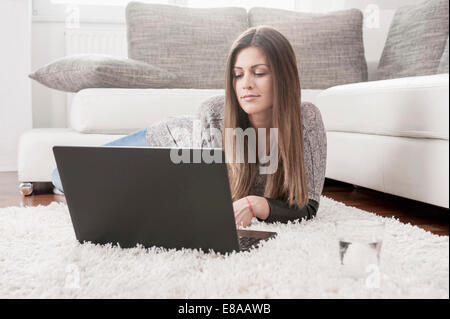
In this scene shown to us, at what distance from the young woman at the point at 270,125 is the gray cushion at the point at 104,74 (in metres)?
0.40

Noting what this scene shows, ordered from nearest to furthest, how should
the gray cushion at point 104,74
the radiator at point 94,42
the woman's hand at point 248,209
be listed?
the woman's hand at point 248,209
the gray cushion at point 104,74
the radiator at point 94,42

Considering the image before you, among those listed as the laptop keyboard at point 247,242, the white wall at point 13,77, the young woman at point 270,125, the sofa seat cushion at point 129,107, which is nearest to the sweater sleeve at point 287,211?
the young woman at point 270,125

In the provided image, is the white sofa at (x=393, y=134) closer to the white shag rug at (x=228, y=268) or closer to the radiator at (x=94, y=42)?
the white shag rug at (x=228, y=268)

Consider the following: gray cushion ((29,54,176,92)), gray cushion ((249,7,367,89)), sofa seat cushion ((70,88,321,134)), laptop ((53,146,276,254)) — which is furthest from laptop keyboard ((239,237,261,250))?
gray cushion ((29,54,176,92))

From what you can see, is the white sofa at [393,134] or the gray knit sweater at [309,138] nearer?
the white sofa at [393,134]

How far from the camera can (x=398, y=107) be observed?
396mm

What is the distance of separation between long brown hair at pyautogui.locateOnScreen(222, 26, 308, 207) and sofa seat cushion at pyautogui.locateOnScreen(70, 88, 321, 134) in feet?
1.29

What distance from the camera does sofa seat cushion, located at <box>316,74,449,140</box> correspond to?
1.07 ft

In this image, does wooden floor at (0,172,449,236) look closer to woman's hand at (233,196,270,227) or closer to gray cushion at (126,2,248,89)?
woman's hand at (233,196,270,227)

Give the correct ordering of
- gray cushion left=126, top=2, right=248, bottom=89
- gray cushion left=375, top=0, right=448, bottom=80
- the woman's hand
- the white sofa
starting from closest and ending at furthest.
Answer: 1. the white sofa
2. gray cushion left=375, top=0, right=448, bottom=80
3. the woman's hand
4. gray cushion left=126, top=2, right=248, bottom=89

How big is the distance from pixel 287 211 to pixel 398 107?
0.48 meters

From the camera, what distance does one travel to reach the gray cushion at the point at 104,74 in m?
1.32

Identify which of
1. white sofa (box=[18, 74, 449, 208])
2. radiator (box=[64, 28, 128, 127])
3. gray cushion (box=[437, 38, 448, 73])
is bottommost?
white sofa (box=[18, 74, 449, 208])

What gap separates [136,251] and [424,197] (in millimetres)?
421
